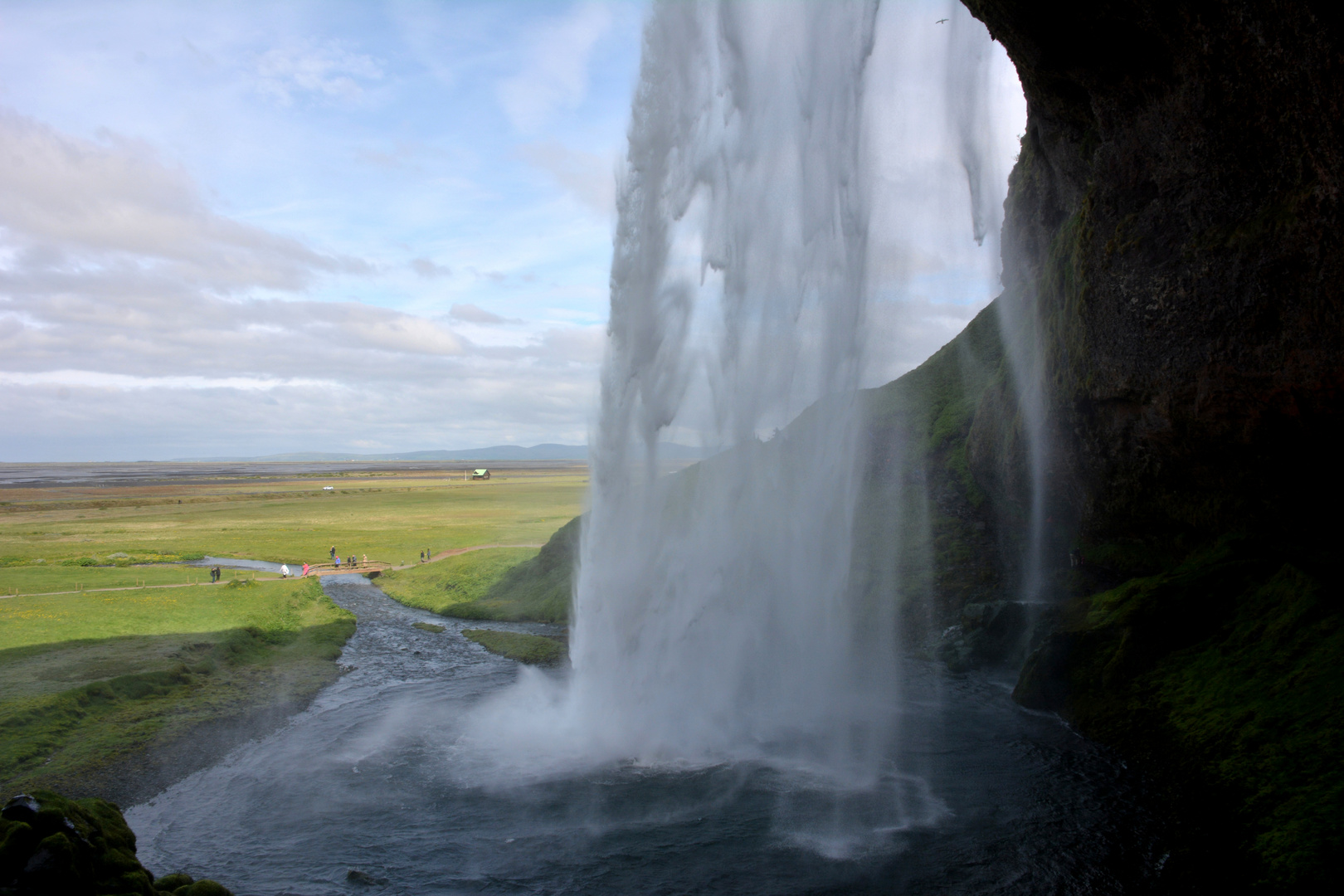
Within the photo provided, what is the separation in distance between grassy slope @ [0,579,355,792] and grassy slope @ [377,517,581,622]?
6.21 metres

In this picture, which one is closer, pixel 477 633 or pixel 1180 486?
pixel 1180 486

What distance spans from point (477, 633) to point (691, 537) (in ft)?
57.2

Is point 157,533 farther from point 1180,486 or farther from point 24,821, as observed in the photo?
point 1180,486

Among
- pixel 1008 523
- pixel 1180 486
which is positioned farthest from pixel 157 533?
pixel 1180 486

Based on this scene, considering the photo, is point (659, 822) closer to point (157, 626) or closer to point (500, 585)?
point (157, 626)

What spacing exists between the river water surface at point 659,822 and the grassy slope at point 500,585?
19389 millimetres

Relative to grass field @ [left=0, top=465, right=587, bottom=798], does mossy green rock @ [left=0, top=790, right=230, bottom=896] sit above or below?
above

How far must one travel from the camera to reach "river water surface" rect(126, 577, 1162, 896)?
14938 mm

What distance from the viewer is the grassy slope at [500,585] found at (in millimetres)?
43438

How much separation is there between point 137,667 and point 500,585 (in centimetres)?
2221

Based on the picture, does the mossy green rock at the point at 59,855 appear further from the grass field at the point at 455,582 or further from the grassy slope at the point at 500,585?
the grass field at the point at 455,582

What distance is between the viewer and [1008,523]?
37125mm

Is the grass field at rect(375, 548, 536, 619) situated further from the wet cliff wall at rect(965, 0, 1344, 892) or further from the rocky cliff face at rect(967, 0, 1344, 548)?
the rocky cliff face at rect(967, 0, 1344, 548)

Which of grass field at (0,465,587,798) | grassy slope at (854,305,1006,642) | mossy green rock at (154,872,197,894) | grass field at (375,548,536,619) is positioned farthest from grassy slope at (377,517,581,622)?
mossy green rock at (154,872,197,894)
